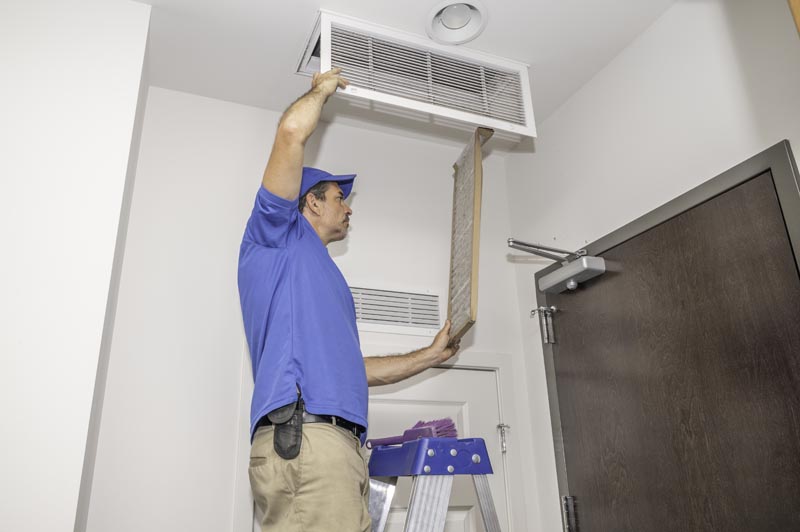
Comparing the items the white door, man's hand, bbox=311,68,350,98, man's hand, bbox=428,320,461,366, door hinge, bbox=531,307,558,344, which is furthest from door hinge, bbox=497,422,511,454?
man's hand, bbox=311,68,350,98

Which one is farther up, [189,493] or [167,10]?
[167,10]

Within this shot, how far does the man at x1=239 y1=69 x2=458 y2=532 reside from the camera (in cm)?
146

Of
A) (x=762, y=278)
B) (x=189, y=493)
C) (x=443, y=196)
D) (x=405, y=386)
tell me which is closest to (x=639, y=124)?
(x=762, y=278)

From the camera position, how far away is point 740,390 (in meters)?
1.69

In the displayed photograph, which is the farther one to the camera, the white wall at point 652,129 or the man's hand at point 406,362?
the man's hand at point 406,362

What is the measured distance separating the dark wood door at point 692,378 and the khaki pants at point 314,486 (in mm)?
993

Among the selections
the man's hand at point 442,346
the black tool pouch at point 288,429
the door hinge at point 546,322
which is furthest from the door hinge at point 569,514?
the black tool pouch at point 288,429

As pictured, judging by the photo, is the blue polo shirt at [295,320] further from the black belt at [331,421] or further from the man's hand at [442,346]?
the man's hand at [442,346]

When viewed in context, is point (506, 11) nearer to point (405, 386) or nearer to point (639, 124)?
point (639, 124)

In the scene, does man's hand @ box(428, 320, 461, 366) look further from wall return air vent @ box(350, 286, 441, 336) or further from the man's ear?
the man's ear

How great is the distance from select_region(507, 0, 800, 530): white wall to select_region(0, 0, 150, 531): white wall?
1.65 metres

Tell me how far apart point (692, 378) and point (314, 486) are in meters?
Answer: 1.17

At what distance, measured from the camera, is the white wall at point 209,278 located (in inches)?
77.2

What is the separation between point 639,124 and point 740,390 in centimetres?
98
